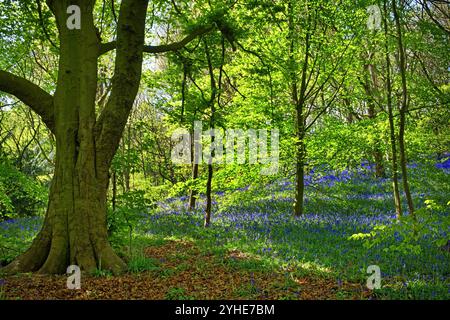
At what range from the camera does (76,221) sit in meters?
6.58

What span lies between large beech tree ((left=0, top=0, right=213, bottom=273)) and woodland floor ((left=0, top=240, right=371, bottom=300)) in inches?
20.0

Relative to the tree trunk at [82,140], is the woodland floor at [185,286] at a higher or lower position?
lower

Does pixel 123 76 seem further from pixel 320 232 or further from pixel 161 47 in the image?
pixel 320 232

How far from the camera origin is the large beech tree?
6.62m

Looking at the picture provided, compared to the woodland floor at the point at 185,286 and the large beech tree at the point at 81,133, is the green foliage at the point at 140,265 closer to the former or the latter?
the woodland floor at the point at 185,286

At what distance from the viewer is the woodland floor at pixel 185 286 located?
5.67 metres

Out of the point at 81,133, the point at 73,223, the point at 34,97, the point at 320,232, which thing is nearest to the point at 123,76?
the point at 81,133

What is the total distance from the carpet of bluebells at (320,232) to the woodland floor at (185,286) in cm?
46

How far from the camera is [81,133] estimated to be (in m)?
6.79

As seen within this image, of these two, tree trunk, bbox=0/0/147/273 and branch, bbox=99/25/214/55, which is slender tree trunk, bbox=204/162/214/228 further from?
tree trunk, bbox=0/0/147/273

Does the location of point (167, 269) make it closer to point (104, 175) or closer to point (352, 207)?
point (104, 175)

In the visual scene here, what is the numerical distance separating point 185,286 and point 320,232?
5.86m

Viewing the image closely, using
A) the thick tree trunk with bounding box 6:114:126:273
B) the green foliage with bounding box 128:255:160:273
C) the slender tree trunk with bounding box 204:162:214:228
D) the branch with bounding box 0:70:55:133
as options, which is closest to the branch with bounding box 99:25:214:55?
the branch with bounding box 0:70:55:133

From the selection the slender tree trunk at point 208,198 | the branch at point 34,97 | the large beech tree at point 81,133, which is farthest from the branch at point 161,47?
the slender tree trunk at point 208,198
